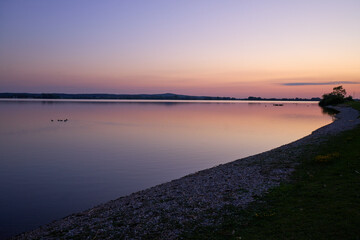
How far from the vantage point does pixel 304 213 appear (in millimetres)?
11070

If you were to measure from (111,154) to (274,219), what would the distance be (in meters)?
28.1

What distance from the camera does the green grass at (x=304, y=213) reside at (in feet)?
31.2

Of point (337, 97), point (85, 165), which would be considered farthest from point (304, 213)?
point (337, 97)

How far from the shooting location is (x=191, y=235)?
33.6 feet

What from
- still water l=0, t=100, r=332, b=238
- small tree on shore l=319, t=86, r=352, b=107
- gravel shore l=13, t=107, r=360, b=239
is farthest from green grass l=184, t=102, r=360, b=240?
small tree on shore l=319, t=86, r=352, b=107

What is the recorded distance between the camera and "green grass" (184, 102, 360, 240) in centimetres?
952

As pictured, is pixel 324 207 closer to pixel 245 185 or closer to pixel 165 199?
pixel 245 185

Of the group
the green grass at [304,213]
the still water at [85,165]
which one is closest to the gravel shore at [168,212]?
the green grass at [304,213]

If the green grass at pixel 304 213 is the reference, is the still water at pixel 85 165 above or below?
below

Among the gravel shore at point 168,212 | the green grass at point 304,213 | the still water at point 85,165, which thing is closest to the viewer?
the green grass at point 304,213

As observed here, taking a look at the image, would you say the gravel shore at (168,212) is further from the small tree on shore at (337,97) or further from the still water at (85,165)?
the small tree on shore at (337,97)

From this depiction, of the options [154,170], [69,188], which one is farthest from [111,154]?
[69,188]

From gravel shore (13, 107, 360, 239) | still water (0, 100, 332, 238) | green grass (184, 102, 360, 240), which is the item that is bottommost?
still water (0, 100, 332, 238)

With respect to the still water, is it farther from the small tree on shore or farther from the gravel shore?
the small tree on shore
